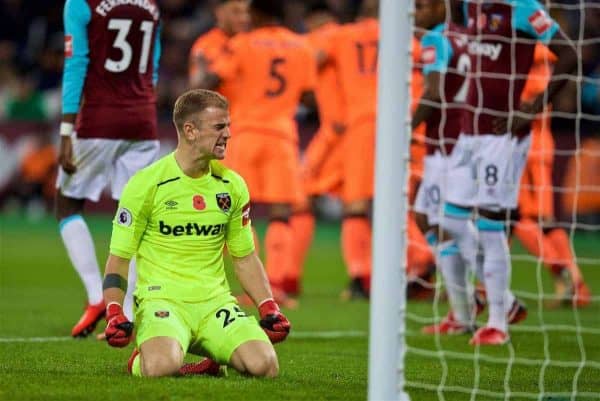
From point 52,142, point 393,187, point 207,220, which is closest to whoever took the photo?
point 393,187

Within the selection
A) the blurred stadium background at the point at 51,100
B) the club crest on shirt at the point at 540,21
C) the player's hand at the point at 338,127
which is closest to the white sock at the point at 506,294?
the club crest on shirt at the point at 540,21

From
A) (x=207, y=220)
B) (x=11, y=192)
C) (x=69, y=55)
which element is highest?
(x=69, y=55)

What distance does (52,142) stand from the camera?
20.6 metres

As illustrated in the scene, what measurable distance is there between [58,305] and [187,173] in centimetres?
407

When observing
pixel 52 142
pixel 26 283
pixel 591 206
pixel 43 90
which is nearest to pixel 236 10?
pixel 26 283

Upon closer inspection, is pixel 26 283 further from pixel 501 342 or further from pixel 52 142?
pixel 52 142

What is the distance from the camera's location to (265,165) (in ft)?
34.7

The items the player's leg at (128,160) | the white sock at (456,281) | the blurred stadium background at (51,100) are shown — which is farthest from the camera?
the blurred stadium background at (51,100)

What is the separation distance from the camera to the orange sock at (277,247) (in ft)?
34.1

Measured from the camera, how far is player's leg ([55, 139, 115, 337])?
7.55 metres

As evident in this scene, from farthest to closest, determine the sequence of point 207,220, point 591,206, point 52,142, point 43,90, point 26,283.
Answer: point 43,90
point 52,142
point 591,206
point 26,283
point 207,220

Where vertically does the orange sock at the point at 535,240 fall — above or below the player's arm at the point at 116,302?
below

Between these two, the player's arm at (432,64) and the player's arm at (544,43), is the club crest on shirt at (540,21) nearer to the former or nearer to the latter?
the player's arm at (544,43)

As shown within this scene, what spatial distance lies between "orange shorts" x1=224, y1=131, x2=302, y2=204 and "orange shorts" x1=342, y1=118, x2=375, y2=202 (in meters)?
0.66
